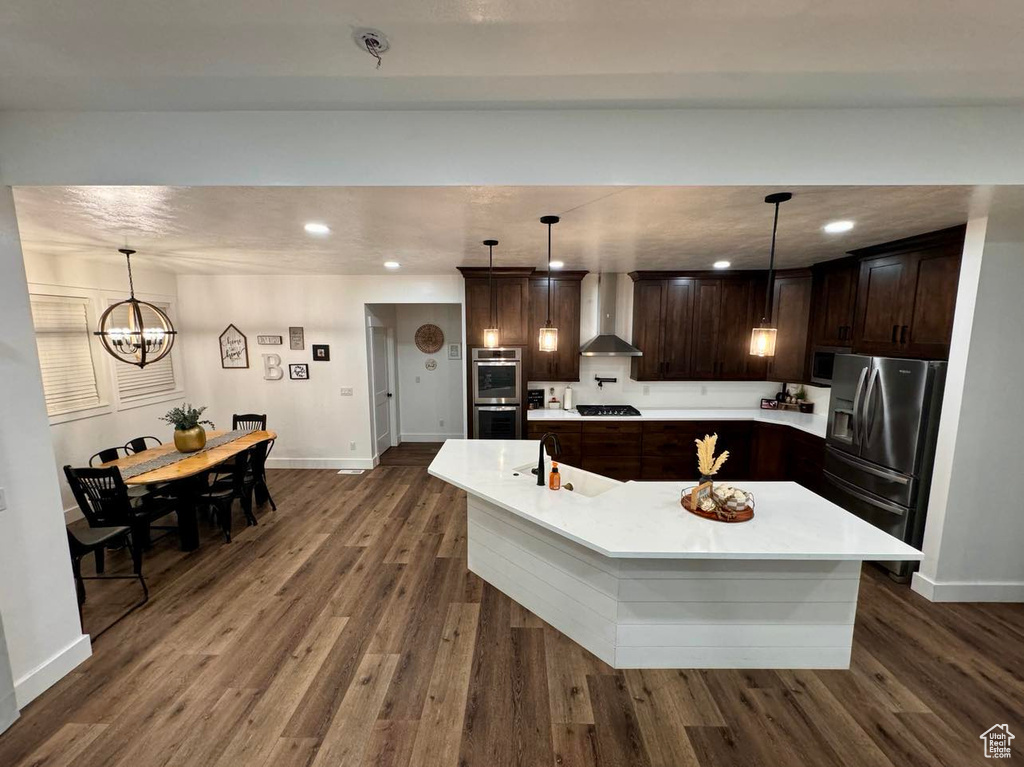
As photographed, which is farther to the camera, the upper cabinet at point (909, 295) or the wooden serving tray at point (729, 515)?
the upper cabinet at point (909, 295)

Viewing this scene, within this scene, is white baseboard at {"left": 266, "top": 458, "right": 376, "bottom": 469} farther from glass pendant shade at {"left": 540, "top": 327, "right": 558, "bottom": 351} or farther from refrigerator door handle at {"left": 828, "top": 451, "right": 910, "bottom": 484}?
refrigerator door handle at {"left": 828, "top": 451, "right": 910, "bottom": 484}

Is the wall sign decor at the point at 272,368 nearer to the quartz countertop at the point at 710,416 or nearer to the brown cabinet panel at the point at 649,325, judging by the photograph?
the quartz countertop at the point at 710,416

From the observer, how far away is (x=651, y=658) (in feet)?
7.51

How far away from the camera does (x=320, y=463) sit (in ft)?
18.8

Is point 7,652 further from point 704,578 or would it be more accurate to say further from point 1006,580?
point 1006,580

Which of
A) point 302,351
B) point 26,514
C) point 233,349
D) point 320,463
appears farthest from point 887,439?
point 233,349

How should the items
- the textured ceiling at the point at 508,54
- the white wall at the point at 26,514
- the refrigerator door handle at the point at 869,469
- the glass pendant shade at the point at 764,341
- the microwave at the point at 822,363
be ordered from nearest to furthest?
1. the textured ceiling at the point at 508,54
2. the white wall at the point at 26,514
3. the glass pendant shade at the point at 764,341
4. the refrigerator door handle at the point at 869,469
5. the microwave at the point at 822,363

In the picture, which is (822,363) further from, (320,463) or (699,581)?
(320,463)

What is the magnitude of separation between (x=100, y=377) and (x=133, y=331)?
0.95 m

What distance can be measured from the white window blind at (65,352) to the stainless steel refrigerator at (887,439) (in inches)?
287

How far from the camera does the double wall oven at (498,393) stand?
493 centimetres

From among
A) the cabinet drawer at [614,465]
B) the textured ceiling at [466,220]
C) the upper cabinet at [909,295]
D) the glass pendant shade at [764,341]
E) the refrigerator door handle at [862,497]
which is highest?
the textured ceiling at [466,220]

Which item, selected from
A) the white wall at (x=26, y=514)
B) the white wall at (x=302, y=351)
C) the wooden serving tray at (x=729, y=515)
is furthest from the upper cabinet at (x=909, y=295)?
the white wall at (x=26, y=514)

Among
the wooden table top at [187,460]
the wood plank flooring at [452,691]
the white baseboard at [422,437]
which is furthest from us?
the white baseboard at [422,437]
